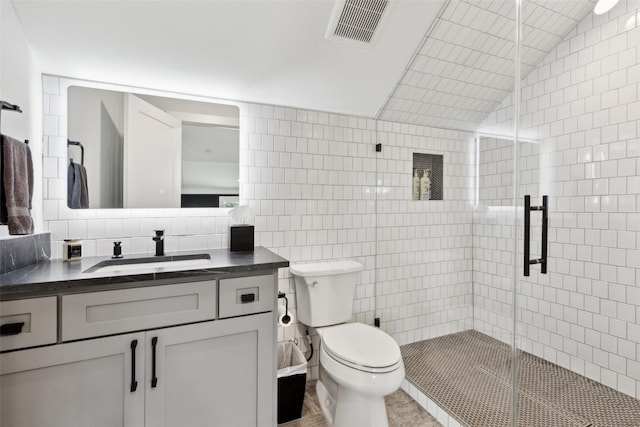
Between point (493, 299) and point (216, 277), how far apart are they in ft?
6.45

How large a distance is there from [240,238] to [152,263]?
488 mm

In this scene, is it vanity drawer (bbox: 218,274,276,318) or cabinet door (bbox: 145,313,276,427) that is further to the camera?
vanity drawer (bbox: 218,274,276,318)

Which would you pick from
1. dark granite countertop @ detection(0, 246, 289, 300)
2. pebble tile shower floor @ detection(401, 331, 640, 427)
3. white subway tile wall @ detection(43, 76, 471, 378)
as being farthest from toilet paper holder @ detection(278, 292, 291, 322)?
pebble tile shower floor @ detection(401, 331, 640, 427)

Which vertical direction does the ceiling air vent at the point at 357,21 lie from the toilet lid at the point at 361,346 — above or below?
above

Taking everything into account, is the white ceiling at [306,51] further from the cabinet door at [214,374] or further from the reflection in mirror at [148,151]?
the cabinet door at [214,374]

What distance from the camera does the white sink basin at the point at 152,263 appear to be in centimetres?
152

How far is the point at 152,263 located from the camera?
5.43 feet

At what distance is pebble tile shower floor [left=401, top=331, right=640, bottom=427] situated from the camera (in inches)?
66.2

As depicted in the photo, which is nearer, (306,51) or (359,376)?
(359,376)

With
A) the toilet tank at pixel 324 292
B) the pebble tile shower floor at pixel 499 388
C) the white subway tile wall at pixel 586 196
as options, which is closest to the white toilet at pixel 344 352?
the toilet tank at pixel 324 292

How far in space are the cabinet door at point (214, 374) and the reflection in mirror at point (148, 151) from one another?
849mm

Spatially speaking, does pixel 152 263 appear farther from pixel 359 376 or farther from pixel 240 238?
pixel 359 376

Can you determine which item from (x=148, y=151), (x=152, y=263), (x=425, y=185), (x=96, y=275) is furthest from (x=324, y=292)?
(x=148, y=151)

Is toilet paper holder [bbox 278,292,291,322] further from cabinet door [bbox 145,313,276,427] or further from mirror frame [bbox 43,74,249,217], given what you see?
mirror frame [bbox 43,74,249,217]
